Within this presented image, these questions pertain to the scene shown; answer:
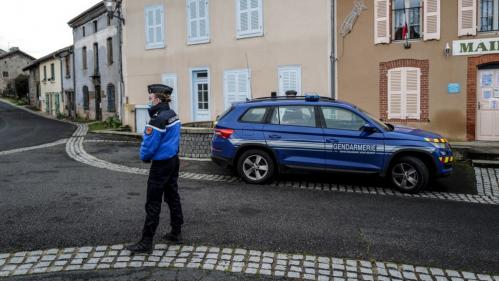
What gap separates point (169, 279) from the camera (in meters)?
4.32

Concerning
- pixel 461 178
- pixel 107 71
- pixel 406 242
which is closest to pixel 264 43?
pixel 461 178

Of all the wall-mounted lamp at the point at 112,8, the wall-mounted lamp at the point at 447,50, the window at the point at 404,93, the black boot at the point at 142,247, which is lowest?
the black boot at the point at 142,247

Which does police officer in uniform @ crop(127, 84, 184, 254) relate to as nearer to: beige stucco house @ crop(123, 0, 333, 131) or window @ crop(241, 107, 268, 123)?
window @ crop(241, 107, 268, 123)

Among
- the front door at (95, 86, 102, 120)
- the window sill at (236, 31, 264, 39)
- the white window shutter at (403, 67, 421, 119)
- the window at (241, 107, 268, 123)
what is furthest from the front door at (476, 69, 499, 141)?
the front door at (95, 86, 102, 120)

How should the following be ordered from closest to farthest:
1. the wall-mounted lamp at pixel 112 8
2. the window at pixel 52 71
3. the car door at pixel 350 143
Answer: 1. the car door at pixel 350 143
2. the wall-mounted lamp at pixel 112 8
3. the window at pixel 52 71

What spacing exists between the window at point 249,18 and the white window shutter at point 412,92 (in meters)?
5.25

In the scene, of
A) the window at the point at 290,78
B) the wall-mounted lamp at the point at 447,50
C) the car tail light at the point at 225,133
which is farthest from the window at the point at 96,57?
the car tail light at the point at 225,133

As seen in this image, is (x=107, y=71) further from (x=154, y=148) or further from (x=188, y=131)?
(x=154, y=148)

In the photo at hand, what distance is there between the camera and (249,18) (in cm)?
1648

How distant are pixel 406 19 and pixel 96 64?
68.9ft

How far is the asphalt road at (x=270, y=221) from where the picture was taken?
5.17m

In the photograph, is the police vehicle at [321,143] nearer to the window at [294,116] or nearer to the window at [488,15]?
the window at [294,116]

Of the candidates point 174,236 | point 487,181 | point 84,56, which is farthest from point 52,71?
point 174,236

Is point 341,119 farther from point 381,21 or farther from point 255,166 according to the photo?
point 381,21
